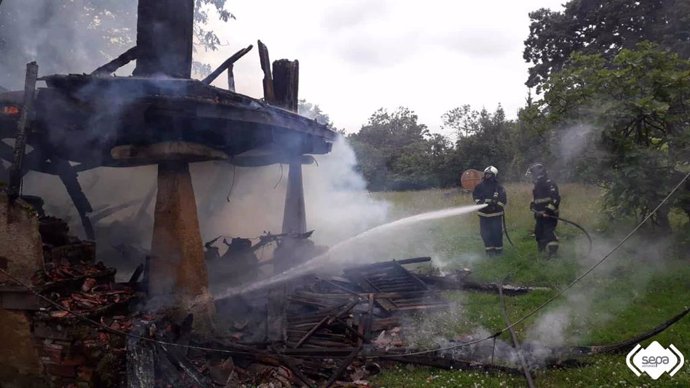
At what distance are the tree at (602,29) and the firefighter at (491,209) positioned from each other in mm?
12747

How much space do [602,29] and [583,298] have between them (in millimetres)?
21883

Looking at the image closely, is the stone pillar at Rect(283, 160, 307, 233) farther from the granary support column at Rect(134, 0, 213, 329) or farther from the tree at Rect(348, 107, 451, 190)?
the tree at Rect(348, 107, 451, 190)

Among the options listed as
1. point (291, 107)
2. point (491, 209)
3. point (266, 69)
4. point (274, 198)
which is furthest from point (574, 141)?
point (274, 198)

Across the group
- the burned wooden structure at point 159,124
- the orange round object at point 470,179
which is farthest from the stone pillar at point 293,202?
the orange round object at point 470,179

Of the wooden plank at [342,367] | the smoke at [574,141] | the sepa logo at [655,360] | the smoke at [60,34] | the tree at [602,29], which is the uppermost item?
the tree at [602,29]

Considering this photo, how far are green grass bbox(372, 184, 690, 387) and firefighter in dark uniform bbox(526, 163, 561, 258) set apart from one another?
0.39m

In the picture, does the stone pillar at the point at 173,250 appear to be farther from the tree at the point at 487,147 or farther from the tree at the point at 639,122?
the tree at the point at 487,147

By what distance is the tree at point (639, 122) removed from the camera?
844 centimetres

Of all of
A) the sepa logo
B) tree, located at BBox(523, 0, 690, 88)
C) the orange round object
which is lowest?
the sepa logo

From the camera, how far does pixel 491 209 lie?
11.0 m

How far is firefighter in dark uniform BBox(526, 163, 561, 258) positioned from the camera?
10.1 metres

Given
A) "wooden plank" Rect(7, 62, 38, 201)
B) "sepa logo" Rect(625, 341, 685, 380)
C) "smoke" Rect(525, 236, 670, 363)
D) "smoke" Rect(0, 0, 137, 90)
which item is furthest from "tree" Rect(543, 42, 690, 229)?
"smoke" Rect(0, 0, 137, 90)

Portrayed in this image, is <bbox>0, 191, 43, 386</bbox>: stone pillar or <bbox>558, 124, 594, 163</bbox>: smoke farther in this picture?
<bbox>558, 124, 594, 163</bbox>: smoke

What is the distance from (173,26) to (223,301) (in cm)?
442
